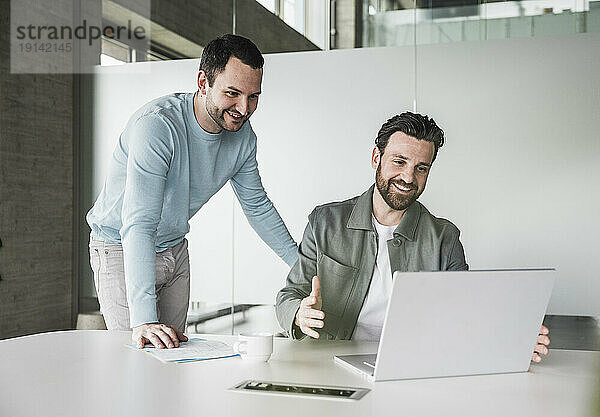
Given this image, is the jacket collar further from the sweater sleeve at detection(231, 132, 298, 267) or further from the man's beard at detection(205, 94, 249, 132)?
the sweater sleeve at detection(231, 132, 298, 267)

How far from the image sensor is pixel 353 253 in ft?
8.57

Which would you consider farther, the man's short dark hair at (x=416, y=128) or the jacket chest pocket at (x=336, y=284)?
the man's short dark hair at (x=416, y=128)

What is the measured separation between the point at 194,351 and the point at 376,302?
29.5 inches

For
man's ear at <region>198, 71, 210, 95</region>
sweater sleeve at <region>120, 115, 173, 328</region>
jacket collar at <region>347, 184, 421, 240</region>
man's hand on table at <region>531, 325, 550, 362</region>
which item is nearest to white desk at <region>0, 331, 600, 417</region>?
man's hand on table at <region>531, 325, 550, 362</region>

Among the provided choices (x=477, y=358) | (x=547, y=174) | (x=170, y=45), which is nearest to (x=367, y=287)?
(x=477, y=358)

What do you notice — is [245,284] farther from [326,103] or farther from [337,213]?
[337,213]

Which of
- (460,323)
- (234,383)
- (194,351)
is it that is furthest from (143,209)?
(460,323)

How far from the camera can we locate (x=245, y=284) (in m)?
4.16

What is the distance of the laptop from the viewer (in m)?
1.59

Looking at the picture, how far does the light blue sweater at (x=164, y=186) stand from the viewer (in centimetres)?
230

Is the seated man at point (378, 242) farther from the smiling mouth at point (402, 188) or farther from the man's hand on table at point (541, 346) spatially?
the man's hand on table at point (541, 346)

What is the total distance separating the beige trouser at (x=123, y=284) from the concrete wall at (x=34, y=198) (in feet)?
4.69

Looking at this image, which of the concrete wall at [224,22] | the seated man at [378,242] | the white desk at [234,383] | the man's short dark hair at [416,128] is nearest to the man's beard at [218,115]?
the seated man at [378,242]

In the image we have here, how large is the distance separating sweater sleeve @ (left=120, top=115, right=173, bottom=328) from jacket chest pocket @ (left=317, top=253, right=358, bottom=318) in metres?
0.61
